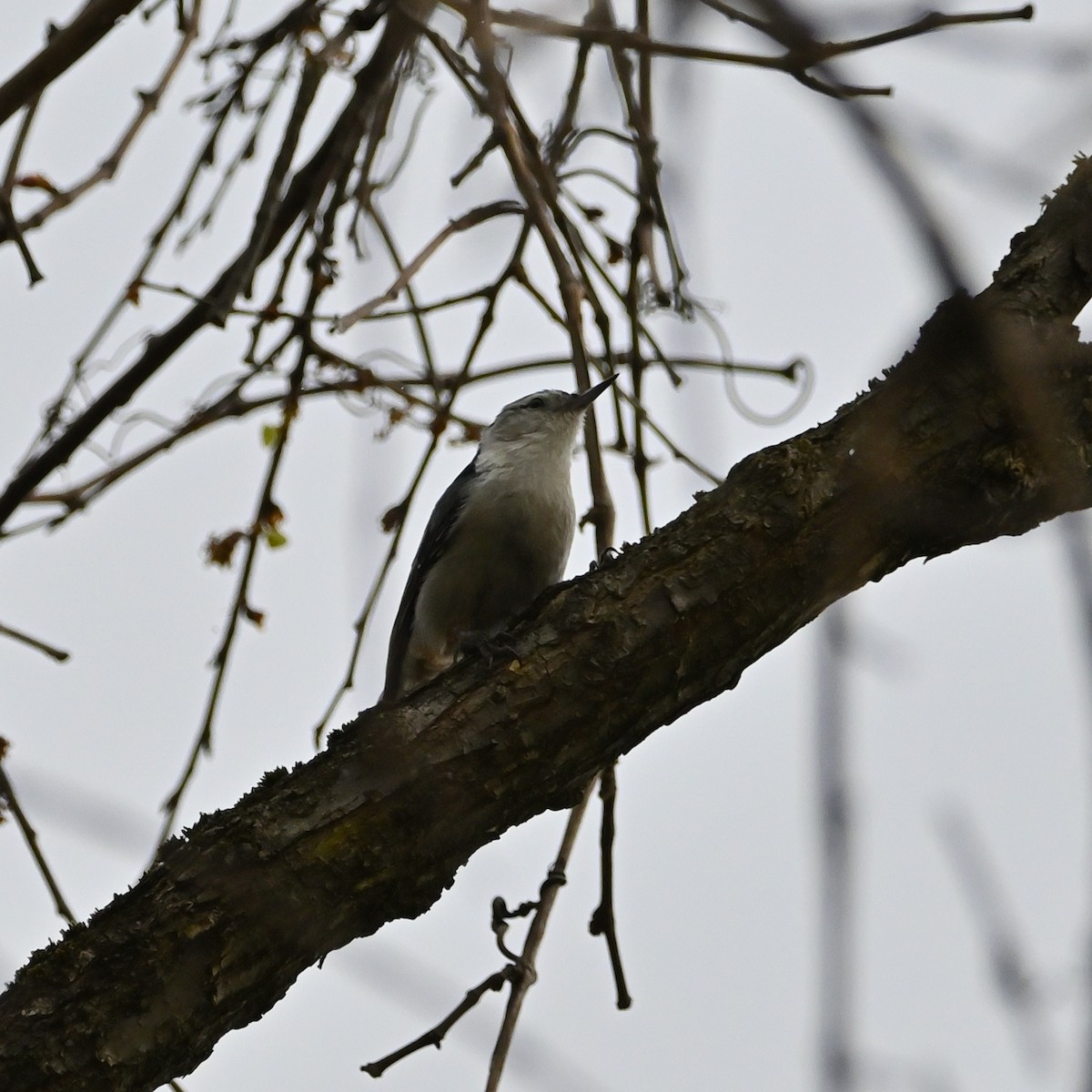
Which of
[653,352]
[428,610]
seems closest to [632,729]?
[653,352]

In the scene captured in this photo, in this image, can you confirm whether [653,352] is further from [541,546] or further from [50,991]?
[50,991]

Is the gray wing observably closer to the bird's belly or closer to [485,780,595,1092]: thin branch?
the bird's belly

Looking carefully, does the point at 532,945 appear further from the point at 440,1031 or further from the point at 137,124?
the point at 137,124

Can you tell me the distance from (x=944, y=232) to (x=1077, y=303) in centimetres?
196

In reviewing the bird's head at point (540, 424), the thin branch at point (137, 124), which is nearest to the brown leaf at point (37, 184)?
the thin branch at point (137, 124)

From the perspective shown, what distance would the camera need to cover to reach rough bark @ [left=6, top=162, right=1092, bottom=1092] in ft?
7.68

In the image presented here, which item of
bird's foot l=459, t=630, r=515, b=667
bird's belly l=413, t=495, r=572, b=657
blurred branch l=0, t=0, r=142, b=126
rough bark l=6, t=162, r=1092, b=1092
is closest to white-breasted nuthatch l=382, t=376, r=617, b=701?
bird's belly l=413, t=495, r=572, b=657

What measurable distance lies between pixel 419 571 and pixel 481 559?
32 cm

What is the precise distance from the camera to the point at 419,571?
473 cm

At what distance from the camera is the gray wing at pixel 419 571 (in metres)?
4.66

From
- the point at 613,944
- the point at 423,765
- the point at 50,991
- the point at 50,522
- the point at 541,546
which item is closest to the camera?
the point at 50,991

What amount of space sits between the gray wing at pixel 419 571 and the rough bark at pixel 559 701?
197 centimetres

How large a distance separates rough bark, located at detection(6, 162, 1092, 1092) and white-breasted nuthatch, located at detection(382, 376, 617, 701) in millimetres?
1798

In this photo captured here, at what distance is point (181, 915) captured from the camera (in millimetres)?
2359
